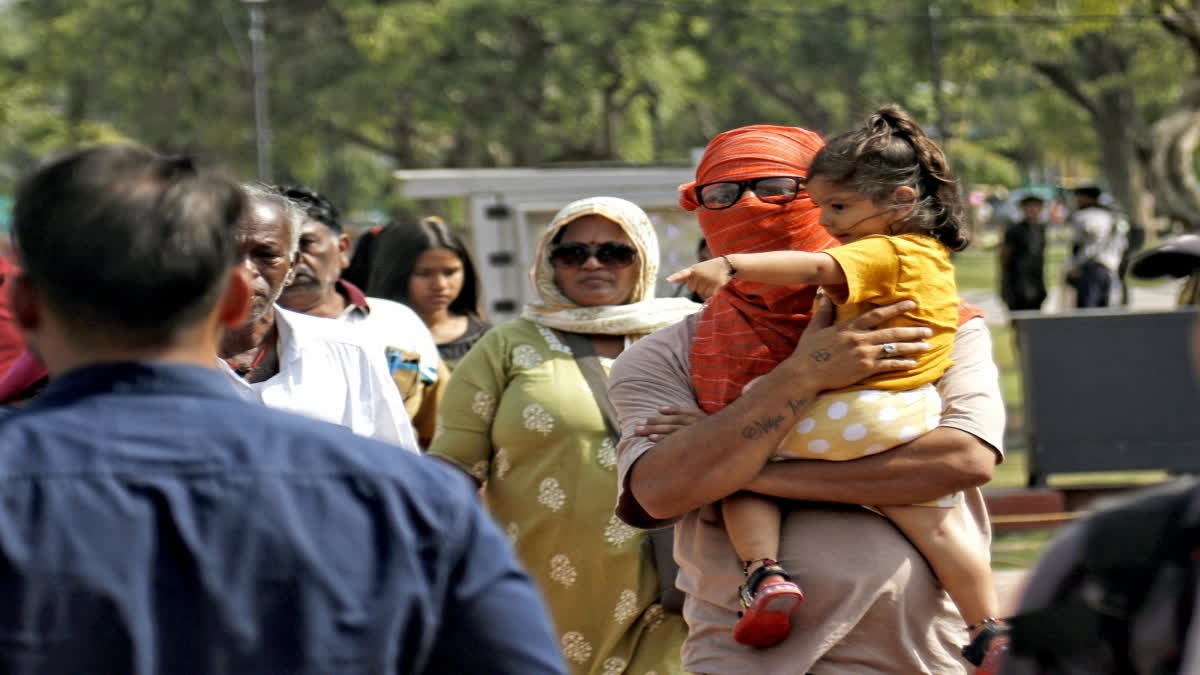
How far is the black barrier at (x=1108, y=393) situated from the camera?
1089 centimetres

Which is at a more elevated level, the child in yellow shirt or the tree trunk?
the tree trunk

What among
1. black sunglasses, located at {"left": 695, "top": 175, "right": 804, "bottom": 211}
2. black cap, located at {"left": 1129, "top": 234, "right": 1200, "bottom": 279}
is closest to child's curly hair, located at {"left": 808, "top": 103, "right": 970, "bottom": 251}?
black sunglasses, located at {"left": 695, "top": 175, "right": 804, "bottom": 211}

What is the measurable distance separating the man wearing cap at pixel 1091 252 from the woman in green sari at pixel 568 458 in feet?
50.2

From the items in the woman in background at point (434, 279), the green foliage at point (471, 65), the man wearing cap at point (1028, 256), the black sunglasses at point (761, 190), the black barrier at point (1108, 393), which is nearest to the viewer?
the black sunglasses at point (761, 190)

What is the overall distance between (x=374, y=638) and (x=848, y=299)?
1452 millimetres

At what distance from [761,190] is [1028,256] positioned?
17.6m

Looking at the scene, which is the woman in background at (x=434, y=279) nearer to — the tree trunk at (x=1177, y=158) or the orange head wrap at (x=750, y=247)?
the orange head wrap at (x=750, y=247)

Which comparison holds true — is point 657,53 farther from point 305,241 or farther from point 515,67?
point 305,241

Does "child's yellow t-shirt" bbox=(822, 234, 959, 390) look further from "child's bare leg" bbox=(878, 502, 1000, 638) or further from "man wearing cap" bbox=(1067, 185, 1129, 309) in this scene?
"man wearing cap" bbox=(1067, 185, 1129, 309)

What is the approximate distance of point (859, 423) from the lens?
3.09 metres

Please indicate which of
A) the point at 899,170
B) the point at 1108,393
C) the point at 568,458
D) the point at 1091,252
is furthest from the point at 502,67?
the point at 899,170

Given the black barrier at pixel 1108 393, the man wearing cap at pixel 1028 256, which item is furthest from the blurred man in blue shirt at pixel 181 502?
the man wearing cap at pixel 1028 256

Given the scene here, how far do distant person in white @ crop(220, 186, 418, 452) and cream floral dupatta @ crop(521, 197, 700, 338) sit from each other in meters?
0.89

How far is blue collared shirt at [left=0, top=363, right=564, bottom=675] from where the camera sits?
175 centimetres
